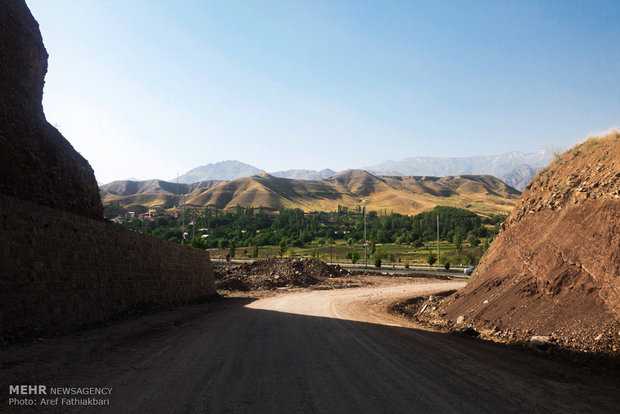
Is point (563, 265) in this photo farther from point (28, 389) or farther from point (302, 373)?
point (28, 389)

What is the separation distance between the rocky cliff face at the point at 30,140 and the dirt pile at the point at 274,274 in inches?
659

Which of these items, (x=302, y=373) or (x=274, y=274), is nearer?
(x=302, y=373)

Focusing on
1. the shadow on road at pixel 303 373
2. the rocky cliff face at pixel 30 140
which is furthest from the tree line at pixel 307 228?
the shadow on road at pixel 303 373

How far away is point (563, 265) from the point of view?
36.5ft

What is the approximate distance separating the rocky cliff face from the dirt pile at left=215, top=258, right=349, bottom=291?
16727mm

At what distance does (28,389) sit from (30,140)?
528 inches

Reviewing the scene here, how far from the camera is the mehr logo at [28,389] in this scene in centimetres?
565

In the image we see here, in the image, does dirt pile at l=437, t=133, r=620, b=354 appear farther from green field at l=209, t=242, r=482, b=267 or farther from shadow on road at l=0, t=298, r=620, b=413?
green field at l=209, t=242, r=482, b=267

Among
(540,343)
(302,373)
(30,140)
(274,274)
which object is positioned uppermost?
(30,140)

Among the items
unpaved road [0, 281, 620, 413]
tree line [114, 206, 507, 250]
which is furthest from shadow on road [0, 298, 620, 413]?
tree line [114, 206, 507, 250]

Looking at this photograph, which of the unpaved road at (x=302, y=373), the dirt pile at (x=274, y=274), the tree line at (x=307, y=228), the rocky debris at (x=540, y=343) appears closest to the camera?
the unpaved road at (x=302, y=373)

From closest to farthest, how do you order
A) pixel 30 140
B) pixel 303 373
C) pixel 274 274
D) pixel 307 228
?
pixel 303 373, pixel 30 140, pixel 274 274, pixel 307 228

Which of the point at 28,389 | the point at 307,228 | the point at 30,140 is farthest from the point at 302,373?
the point at 307,228

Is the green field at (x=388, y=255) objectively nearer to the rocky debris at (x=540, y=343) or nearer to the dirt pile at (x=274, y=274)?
the dirt pile at (x=274, y=274)
